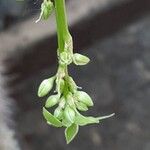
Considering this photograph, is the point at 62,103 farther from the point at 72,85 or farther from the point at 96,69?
the point at 96,69

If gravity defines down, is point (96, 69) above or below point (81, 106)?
above

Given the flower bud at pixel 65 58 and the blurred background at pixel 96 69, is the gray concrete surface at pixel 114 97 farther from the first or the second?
the flower bud at pixel 65 58

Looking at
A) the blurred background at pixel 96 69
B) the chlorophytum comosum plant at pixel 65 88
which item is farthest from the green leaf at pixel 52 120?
the blurred background at pixel 96 69

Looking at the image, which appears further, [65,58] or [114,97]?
[114,97]

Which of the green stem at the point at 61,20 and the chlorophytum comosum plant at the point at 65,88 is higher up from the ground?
the green stem at the point at 61,20

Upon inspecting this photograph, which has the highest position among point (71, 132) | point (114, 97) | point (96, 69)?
point (96, 69)

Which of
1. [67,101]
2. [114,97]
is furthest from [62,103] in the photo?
[114,97]
